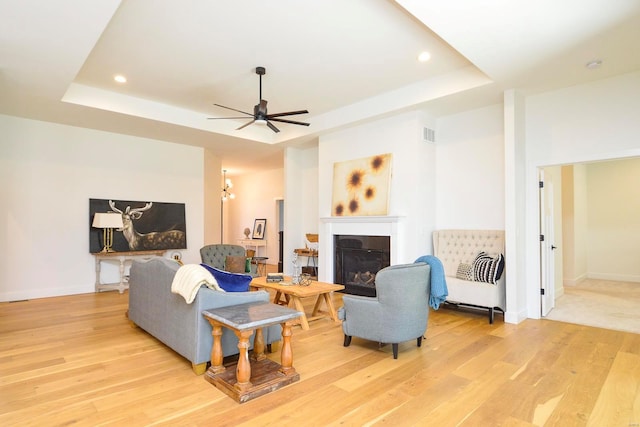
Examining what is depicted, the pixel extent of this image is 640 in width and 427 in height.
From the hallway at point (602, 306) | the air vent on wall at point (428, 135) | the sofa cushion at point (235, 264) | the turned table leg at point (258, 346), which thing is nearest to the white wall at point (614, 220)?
the hallway at point (602, 306)

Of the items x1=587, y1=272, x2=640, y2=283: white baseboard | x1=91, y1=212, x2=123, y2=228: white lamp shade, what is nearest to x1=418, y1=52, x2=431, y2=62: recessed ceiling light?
x1=91, y1=212, x2=123, y2=228: white lamp shade

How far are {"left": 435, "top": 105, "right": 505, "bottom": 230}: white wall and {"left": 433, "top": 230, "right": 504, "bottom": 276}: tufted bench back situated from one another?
176 mm

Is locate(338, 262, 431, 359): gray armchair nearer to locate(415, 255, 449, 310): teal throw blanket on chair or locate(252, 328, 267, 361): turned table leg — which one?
locate(415, 255, 449, 310): teal throw blanket on chair

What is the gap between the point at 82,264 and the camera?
6.56 m

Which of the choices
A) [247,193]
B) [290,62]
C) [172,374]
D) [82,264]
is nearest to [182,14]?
[290,62]

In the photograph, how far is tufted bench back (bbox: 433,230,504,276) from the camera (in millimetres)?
5129

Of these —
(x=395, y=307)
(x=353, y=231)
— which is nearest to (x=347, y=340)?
(x=395, y=307)

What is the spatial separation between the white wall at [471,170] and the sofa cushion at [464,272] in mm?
710

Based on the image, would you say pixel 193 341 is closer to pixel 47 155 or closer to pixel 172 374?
pixel 172 374

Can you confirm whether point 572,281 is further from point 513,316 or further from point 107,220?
point 107,220

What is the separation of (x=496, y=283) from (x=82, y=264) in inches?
270

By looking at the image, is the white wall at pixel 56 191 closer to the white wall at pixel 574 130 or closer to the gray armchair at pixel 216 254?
the gray armchair at pixel 216 254

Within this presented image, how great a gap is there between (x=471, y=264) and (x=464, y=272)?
180mm

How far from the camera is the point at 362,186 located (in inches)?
245
